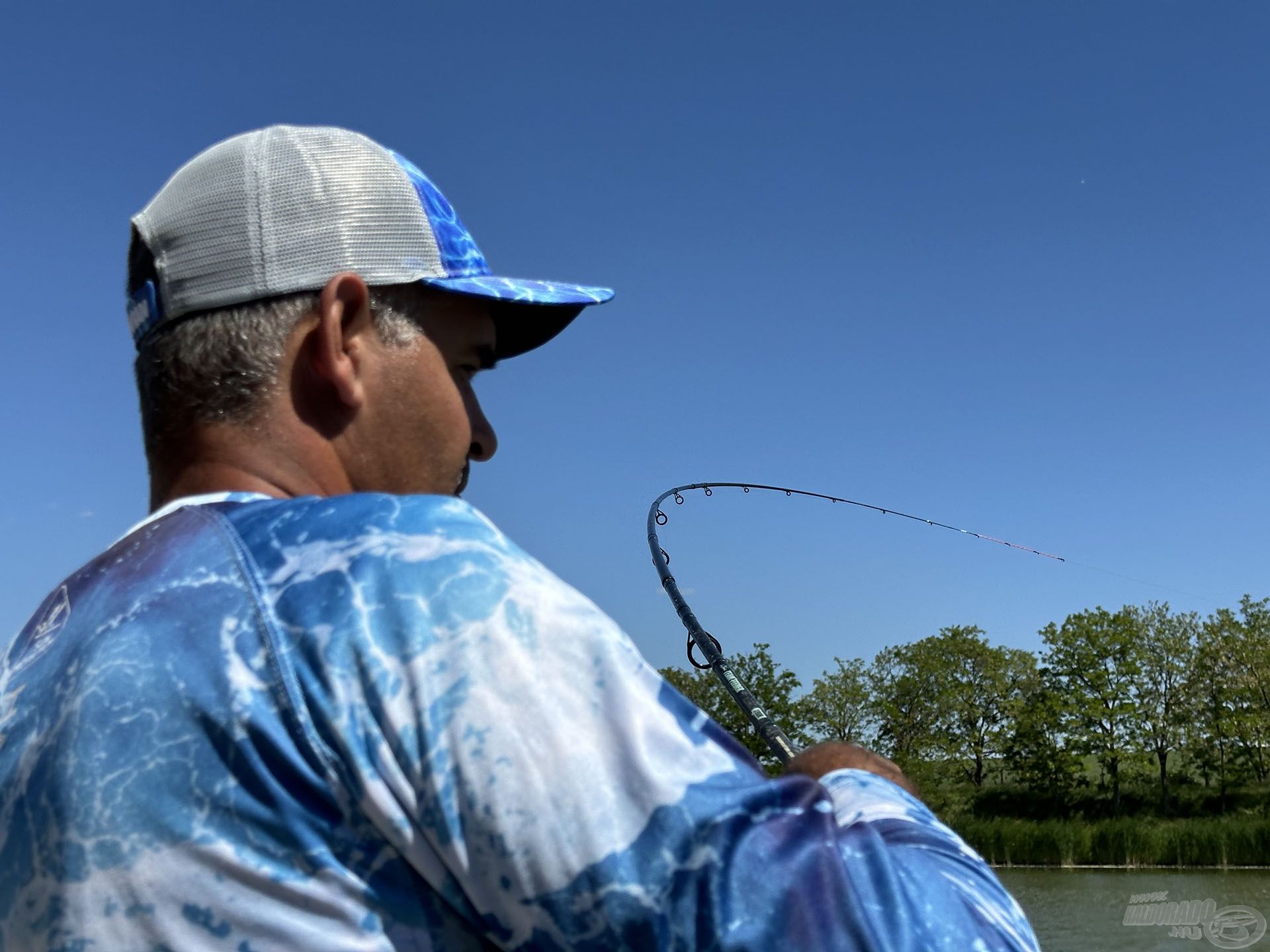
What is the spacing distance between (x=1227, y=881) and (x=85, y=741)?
36.4 m

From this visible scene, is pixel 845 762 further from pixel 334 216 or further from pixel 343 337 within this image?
pixel 334 216

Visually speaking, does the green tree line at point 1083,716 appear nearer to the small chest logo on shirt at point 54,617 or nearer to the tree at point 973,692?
the tree at point 973,692

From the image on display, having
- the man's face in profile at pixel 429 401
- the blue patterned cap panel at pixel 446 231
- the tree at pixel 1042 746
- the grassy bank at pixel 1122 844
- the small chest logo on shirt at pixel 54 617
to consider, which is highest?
the blue patterned cap panel at pixel 446 231

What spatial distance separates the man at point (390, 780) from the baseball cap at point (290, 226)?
1.04ft

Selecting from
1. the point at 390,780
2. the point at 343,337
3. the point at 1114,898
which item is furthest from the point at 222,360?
the point at 1114,898

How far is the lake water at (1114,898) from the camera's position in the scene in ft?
70.5

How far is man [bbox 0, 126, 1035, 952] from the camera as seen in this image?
0.96m

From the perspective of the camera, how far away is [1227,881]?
31938mm

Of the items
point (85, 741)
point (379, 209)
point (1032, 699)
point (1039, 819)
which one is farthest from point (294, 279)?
point (1032, 699)

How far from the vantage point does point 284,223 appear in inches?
53.6

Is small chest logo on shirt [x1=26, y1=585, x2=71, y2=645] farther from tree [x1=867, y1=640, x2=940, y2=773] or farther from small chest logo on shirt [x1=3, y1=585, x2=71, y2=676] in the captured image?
tree [x1=867, y1=640, x2=940, y2=773]

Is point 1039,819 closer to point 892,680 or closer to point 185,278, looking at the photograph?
point 892,680

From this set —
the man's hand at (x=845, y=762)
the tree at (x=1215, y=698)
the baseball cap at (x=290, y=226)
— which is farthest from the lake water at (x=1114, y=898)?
the tree at (x=1215, y=698)

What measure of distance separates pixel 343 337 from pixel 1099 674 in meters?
61.9
